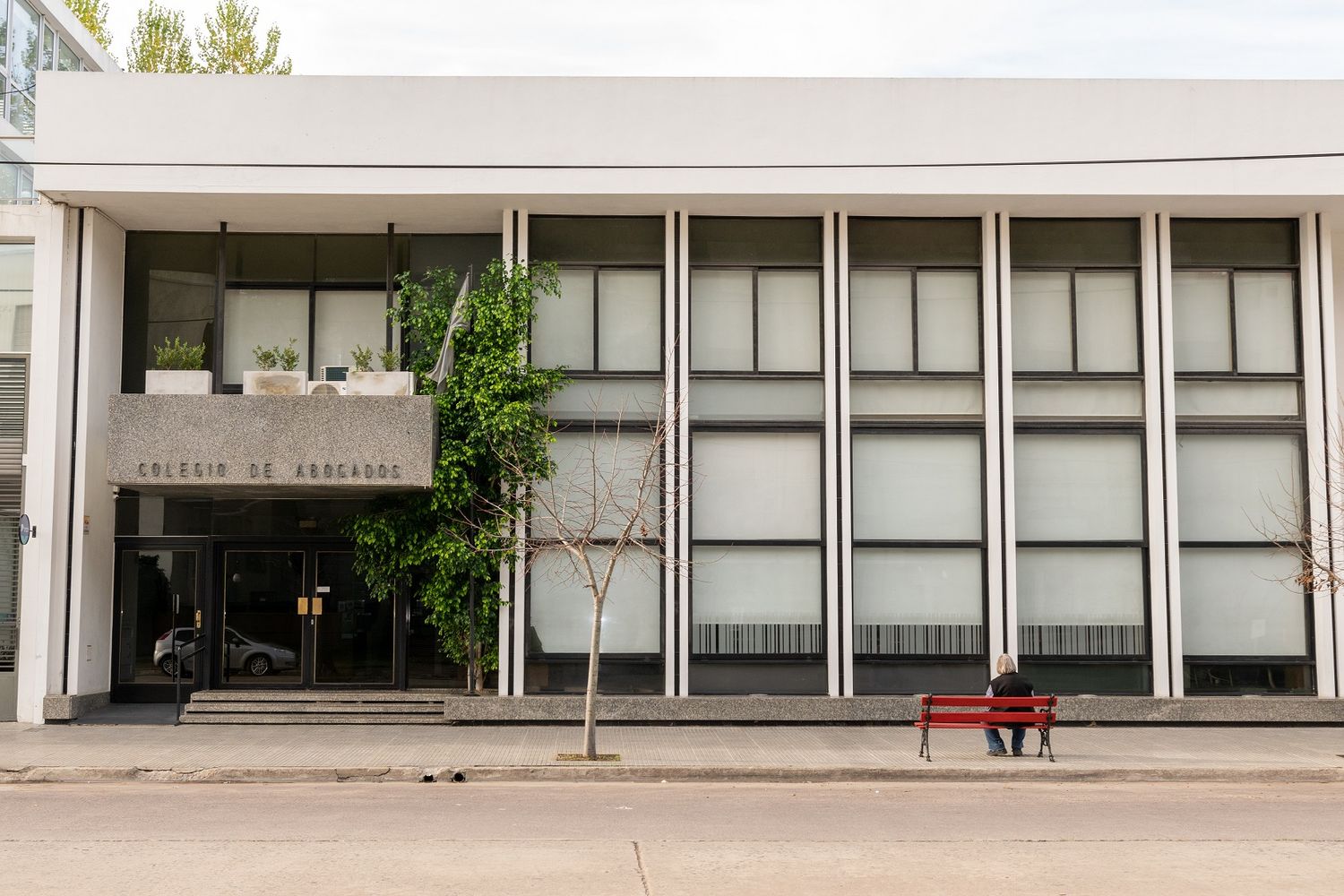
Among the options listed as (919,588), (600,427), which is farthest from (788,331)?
(919,588)

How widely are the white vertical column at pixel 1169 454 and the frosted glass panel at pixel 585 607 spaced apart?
7.24m

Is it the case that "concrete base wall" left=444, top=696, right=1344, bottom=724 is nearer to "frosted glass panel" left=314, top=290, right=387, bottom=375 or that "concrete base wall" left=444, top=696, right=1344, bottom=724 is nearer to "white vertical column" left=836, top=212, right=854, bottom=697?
"white vertical column" left=836, top=212, right=854, bottom=697

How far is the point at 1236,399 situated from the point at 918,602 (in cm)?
558

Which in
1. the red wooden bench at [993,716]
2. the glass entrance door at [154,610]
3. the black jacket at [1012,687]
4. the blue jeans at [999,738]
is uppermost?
the glass entrance door at [154,610]

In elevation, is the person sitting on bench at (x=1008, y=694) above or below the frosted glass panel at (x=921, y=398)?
below

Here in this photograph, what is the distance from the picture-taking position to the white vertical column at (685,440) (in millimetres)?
18156

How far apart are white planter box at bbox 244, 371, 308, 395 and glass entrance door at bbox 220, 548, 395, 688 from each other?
10.0 feet

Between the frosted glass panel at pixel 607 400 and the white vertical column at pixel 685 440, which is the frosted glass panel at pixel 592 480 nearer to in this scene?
the frosted glass panel at pixel 607 400

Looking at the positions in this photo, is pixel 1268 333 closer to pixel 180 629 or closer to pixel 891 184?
pixel 891 184

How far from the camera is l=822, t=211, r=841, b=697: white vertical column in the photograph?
18219 millimetres

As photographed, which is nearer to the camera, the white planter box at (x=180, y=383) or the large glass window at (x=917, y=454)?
the white planter box at (x=180, y=383)

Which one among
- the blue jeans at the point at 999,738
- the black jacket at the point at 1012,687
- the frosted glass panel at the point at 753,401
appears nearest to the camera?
the blue jeans at the point at 999,738

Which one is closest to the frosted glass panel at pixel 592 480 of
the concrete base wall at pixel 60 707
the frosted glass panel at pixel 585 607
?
the frosted glass panel at pixel 585 607

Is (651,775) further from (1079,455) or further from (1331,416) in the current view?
(1331,416)
